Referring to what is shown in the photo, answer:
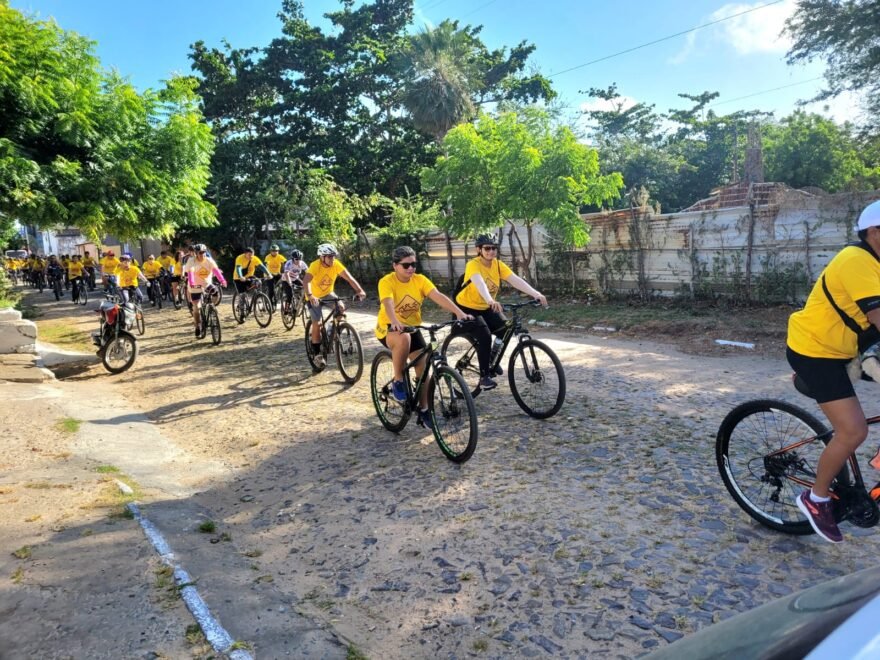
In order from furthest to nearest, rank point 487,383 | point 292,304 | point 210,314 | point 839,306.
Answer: point 292,304 < point 210,314 < point 487,383 < point 839,306

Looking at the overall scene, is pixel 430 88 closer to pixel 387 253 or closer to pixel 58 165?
pixel 387 253

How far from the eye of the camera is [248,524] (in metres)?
4.32

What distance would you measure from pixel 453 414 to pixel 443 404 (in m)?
0.15

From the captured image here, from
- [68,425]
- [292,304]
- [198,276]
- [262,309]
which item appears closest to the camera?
[68,425]

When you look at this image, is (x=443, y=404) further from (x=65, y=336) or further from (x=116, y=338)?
(x=65, y=336)

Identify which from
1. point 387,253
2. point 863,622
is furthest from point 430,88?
point 863,622

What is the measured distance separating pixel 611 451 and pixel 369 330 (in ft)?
29.4

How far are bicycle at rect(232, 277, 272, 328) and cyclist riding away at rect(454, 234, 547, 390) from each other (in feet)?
27.3

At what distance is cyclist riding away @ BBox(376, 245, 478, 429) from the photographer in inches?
222

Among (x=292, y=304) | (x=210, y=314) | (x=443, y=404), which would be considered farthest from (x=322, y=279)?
(x=443, y=404)

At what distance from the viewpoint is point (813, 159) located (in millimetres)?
34250

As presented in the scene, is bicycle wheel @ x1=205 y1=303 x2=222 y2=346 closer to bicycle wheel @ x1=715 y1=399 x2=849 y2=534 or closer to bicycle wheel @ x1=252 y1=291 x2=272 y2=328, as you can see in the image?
bicycle wheel @ x1=252 y1=291 x2=272 y2=328

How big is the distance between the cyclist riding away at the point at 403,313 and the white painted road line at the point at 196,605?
2434 mm

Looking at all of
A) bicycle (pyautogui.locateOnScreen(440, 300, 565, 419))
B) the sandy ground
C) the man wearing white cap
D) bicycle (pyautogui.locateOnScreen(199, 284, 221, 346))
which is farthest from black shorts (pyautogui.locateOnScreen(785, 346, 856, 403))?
bicycle (pyautogui.locateOnScreen(199, 284, 221, 346))
